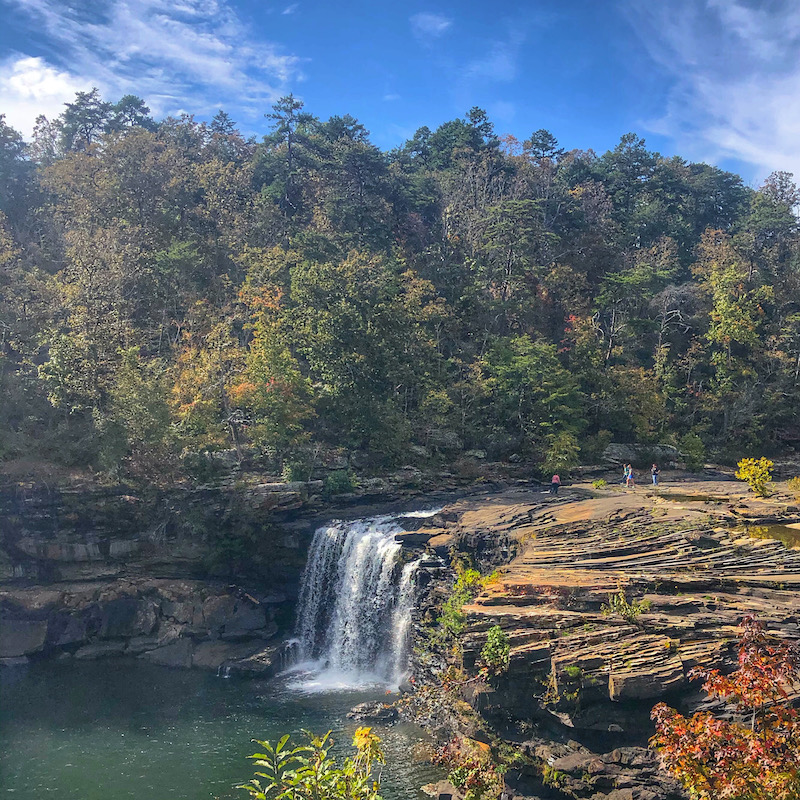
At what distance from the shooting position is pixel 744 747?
9.14m

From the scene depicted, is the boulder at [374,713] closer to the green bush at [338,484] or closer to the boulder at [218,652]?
the boulder at [218,652]

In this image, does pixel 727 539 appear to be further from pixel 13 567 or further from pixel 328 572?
pixel 13 567

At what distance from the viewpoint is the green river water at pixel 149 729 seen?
1952cm

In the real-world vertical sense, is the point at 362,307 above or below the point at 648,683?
above

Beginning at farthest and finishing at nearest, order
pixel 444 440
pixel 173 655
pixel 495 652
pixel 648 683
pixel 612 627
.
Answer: pixel 444 440, pixel 173 655, pixel 495 652, pixel 612 627, pixel 648 683

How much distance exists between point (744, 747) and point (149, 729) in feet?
66.7

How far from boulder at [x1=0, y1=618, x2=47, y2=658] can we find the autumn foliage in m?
27.3

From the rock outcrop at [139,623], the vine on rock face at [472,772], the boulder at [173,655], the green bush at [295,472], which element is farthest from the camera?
the green bush at [295,472]

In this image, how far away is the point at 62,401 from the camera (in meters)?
31.5

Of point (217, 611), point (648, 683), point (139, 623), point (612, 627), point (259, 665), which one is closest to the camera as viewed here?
point (648, 683)

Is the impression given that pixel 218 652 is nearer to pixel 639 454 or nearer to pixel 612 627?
pixel 612 627

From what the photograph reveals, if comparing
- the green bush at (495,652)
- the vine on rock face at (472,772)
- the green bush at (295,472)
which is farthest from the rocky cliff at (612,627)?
the green bush at (295,472)

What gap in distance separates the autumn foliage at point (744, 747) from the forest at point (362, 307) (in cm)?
2612

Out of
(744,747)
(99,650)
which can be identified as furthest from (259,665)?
(744,747)
